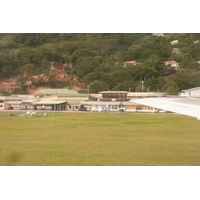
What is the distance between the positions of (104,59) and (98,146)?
25.6m

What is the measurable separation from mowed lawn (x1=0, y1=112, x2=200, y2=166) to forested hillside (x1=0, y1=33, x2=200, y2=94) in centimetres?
1316

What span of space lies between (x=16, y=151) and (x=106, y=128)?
12.5 ft

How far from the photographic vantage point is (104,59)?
102ft

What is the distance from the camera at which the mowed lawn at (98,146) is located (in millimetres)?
4820

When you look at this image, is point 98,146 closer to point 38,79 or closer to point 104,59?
point 38,79

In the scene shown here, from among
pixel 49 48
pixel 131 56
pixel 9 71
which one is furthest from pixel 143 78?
pixel 9 71

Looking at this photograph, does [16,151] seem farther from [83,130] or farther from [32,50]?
[32,50]

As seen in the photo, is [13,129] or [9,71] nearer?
[13,129]

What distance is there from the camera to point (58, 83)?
27422 mm

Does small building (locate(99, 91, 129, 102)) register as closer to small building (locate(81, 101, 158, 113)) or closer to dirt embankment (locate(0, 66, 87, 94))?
small building (locate(81, 101, 158, 113))

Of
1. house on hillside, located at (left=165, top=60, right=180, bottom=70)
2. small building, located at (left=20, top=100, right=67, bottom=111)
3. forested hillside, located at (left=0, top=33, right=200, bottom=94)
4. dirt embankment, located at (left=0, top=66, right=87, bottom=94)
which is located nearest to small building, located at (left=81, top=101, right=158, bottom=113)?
small building, located at (left=20, top=100, right=67, bottom=111)

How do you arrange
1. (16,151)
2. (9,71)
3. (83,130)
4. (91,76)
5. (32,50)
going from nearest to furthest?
1. (16,151)
2. (83,130)
3. (91,76)
4. (9,71)
5. (32,50)

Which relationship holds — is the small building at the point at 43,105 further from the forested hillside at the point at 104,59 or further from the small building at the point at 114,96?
the forested hillside at the point at 104,59

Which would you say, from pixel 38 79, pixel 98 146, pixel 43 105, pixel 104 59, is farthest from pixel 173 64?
pixel 98 146
